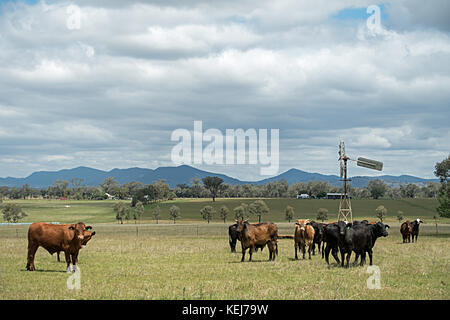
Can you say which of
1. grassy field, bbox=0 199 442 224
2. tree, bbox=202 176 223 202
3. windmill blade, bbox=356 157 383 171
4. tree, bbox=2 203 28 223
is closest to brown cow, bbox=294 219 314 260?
windmill blade, bbox=356 157 383 171

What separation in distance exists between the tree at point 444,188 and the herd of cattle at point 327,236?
32.8m

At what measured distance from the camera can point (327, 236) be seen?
834 inches

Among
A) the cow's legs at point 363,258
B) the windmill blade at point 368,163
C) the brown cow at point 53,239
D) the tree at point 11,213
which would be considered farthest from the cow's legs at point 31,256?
the tree at point 11,213

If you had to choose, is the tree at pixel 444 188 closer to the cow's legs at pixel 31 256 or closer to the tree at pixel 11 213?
the cow's legs at pixel 31 256

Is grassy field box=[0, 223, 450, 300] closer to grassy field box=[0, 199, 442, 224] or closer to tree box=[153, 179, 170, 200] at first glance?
grassy field box=[0, 199, 442, 224]

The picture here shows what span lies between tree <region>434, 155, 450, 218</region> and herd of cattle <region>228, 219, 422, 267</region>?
32794mm

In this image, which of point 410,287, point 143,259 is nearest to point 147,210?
point 143,259

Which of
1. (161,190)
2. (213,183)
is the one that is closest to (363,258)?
(161,190)

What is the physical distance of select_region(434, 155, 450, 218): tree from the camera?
53125mm

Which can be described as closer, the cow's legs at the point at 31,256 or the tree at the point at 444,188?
the cow's legs at the point at 31,256

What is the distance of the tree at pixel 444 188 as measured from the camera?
5312 centimetres
